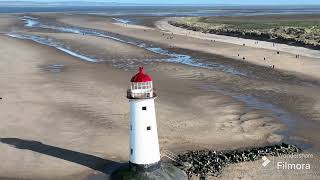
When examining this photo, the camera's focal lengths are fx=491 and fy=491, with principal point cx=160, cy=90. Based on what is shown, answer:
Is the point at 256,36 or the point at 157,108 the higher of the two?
the point at 157,108

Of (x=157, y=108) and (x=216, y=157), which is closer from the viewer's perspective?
(x=216, y=157)

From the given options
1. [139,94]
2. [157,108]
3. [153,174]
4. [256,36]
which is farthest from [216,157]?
[256,36]

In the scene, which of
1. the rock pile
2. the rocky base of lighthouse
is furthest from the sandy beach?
the rocky base of lighthouse

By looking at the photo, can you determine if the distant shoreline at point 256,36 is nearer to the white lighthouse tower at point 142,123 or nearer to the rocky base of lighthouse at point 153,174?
the rocky base of lighthouse at point 153,174

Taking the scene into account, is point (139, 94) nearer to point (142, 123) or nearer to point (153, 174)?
point (142, 123)

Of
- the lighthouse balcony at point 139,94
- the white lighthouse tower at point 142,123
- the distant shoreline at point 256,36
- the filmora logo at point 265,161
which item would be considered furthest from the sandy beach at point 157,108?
the distant shoreline at point 256,36

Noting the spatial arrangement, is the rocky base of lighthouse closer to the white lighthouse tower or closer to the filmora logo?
the white lighthouse tower
